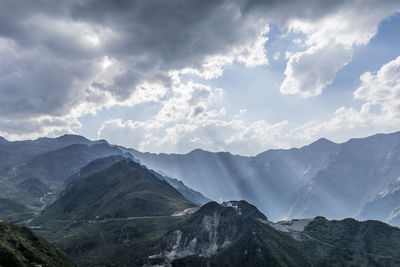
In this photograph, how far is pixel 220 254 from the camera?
616 feet

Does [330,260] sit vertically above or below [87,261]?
above

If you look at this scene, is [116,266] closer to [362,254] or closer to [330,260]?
[330,260]

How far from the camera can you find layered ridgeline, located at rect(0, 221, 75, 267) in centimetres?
9245

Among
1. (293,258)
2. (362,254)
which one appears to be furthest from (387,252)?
(293,258)

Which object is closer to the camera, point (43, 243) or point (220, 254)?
point (43, 243)

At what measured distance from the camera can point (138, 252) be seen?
645 ft

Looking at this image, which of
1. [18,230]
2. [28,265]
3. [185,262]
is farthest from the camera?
[185,262]

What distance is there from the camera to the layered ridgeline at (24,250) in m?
92.4

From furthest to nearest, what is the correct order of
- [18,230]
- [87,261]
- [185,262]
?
1. [87,261]
2. [185,262]
3. [18,230]

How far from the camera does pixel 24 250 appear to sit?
104 metres

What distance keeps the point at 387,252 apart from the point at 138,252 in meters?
168

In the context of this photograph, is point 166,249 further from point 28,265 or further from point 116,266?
point 28,265

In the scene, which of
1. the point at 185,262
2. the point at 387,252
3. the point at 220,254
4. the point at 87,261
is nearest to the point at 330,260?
the point at 387,252

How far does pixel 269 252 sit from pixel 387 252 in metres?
84.1
